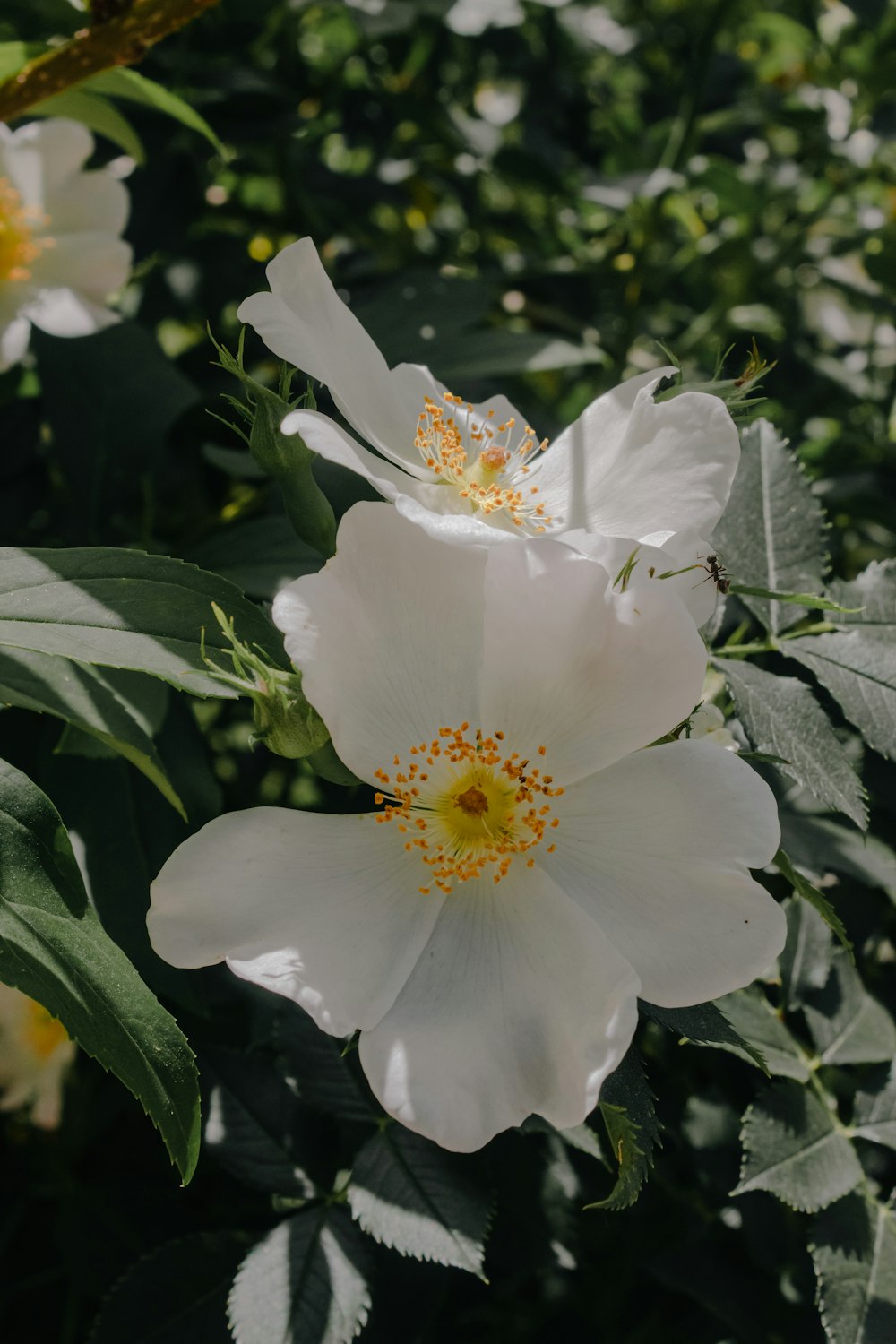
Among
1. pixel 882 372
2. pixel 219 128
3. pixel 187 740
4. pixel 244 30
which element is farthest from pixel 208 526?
pixel 882 372

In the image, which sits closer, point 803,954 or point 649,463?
point 649,463

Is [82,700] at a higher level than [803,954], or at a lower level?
higher

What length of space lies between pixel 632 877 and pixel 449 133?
1.32 metres

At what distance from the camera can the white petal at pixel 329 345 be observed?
2.39 ft

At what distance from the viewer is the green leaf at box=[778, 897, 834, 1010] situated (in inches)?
38.5

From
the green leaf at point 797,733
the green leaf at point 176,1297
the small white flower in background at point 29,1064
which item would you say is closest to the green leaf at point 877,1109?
the green leaf at point 797,733

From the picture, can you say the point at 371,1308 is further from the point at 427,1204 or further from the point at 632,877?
the point at 632,877

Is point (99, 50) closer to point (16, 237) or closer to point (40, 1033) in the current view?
point (16, 237)

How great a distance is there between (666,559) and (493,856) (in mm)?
220

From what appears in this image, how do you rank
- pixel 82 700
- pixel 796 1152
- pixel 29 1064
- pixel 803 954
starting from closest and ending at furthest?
1. pixel 82 700
2. pixel 796 1152
3. pixel 803 954
4. pixel 29 1064

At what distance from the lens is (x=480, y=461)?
0.91 meters

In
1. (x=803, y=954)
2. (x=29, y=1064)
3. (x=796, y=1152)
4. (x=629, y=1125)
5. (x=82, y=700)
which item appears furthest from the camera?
(x=29, y=1064)

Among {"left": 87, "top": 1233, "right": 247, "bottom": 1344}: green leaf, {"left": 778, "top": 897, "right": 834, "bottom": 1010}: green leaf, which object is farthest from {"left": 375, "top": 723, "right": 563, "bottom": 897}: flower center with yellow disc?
{"left": 87, "top": 1233, "right": 247, "bottom": 1344}: green leaf

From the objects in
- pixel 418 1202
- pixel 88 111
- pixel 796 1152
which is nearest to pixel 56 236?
pixel 88 111
